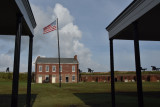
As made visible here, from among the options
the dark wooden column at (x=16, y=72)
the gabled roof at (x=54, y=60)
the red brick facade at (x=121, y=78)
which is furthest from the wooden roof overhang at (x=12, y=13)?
the red brick facade at (x=121, y=78)

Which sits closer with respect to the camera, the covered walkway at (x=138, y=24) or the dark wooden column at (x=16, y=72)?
the dark wooden column at (x=16, y=72)

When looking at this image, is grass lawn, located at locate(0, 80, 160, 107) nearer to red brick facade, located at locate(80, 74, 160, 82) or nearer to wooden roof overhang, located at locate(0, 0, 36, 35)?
wooden roof overhang, located at locate(0, 0, 36, 35)

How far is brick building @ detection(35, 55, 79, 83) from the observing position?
158 ft

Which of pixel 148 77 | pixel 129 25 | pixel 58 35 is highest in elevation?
pixel 58 35

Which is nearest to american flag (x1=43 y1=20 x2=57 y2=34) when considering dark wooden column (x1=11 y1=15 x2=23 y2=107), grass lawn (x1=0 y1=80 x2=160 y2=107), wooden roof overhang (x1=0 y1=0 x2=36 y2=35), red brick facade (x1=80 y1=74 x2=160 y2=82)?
grass lawn (x1=0 y1=80 x2=160 y2=107)

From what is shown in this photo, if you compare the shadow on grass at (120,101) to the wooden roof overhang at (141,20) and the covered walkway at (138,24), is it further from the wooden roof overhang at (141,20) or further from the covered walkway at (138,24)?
the wooden roof overhang at (141,20)

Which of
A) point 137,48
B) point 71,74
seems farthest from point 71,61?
point 137,48

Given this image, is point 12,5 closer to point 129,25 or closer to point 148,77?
point 129,25

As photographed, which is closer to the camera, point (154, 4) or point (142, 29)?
point (154, 4)

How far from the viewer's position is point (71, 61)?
1991 inches

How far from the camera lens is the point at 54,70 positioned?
161 feet

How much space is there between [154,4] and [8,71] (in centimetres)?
5740

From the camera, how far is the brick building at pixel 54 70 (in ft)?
158

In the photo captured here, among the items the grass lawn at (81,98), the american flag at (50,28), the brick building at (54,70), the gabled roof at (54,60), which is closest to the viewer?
the grass lawn at (81,98)
